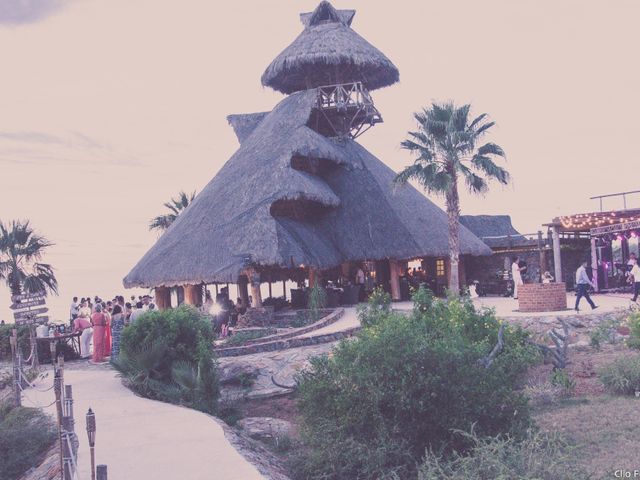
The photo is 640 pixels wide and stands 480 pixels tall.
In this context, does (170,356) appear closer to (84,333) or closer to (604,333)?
(84,333)

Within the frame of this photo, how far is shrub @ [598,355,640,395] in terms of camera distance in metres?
11.9

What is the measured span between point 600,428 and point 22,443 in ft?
27.8

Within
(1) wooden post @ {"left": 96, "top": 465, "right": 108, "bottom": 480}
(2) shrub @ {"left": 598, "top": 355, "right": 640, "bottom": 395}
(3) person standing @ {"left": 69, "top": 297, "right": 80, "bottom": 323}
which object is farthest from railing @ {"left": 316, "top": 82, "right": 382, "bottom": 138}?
(1) wooden post @ {"left": 96, "top": 465, "right": 108, "bottom": 480}

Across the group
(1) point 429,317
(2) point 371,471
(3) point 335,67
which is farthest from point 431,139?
(2) point 371,471

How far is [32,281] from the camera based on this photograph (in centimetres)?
2836

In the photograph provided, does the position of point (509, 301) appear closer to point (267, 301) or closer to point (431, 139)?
point (431, 139)

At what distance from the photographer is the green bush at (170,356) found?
12.4 metres

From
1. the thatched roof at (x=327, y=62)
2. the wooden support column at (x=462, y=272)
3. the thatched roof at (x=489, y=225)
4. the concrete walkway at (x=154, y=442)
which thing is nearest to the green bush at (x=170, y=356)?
the concrete walkway at (x=154, y=442)

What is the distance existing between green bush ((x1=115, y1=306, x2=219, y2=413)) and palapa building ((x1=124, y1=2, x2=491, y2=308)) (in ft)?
27.4

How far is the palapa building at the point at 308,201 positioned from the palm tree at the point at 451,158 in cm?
214

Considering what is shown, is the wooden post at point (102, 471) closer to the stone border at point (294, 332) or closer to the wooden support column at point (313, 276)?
the stone border at point (294, 332)

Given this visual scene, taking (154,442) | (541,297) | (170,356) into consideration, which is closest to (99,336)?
(170,356)

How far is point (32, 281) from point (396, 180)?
16012 millimetres

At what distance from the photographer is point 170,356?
14.0 meters
